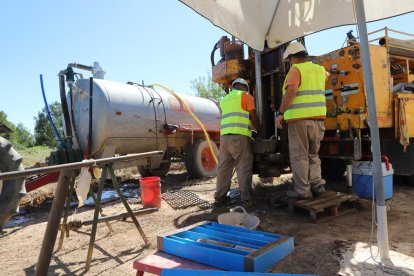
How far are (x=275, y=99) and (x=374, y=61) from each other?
1631 mm

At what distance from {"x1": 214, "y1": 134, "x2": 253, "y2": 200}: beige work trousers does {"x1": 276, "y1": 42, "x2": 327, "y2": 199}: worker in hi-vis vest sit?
857 mm

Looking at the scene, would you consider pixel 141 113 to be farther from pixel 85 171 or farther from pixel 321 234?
pixel 321 234

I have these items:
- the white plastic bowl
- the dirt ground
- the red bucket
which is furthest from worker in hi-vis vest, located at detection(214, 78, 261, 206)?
the white plastic bowl

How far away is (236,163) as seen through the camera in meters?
5.25

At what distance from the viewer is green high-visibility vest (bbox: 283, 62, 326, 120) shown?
436 cm

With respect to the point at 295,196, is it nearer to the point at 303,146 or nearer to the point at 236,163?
the point at 303,146

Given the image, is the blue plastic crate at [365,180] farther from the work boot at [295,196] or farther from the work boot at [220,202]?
the work boot at [220,202]

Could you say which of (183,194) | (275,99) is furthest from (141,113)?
(275,99)

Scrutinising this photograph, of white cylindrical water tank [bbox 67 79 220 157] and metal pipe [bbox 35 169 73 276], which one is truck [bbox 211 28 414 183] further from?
metal pipe [bbox 35 169 73 276]

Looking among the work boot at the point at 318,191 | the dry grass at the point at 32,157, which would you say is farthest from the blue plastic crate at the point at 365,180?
the dry grass at the point at 32,157

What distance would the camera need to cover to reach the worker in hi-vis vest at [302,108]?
4.36m

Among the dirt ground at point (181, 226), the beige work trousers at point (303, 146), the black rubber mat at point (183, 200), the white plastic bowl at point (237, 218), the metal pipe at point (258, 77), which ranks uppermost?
the metal pipe at point (258, 77)

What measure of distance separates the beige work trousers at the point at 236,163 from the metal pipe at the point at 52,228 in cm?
293

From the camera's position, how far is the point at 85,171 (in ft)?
10.7
